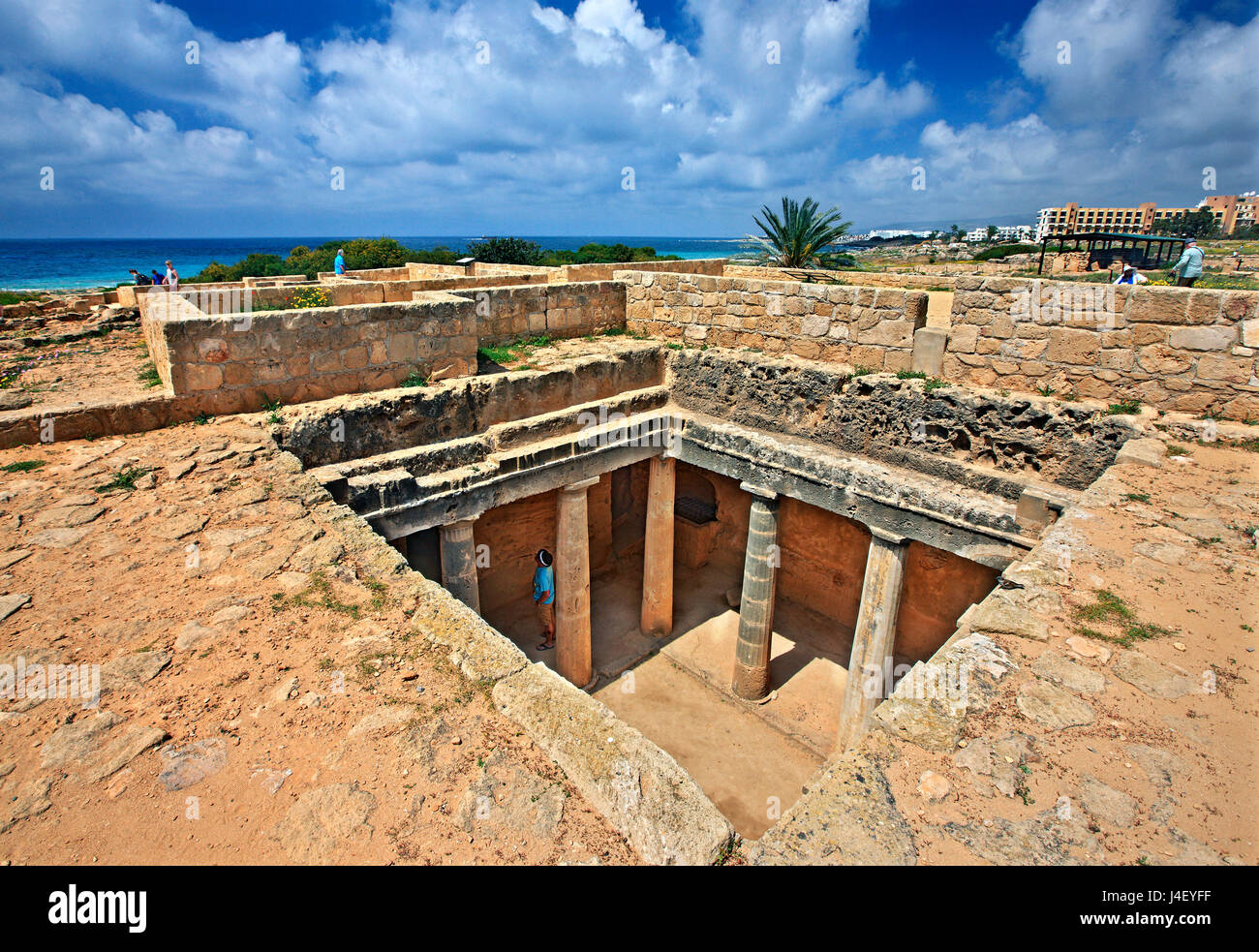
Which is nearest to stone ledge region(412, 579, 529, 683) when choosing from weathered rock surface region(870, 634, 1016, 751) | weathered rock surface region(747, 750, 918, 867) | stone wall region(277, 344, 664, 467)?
weathered rock surface region(747, 750, 918, 867)

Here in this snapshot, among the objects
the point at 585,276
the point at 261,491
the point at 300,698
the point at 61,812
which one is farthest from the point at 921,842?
the point at 585,276

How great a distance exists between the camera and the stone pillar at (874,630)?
25.0 ft

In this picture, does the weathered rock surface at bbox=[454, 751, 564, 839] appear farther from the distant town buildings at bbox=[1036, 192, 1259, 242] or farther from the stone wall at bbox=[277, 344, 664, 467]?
the distant town buildings at bbox=[1036, 192, 1259, 242]

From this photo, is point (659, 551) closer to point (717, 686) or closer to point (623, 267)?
point (717, 686)

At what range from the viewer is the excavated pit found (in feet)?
21.8

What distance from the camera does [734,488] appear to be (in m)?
12.2

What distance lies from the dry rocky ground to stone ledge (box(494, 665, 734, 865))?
77 millimetres

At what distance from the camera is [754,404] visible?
8891 mm

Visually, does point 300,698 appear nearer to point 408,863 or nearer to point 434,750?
point 434,750

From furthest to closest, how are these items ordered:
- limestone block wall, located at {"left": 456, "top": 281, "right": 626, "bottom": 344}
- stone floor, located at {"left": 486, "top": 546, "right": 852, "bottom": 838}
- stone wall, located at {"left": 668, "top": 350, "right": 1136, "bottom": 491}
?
limestone block wall, located at {"left": 456, "top": 281, "right": 626, "bottom": 344} → stone floor, located at {"left": 486, "top": 546, "right": 852, "bottom": 838} → stone wall, located at {"left": 668, "top": 350, "right": 1136, "bottom": 491}

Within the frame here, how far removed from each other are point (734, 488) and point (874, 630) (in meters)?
4.70

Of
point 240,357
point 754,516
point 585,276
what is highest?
point 585,276

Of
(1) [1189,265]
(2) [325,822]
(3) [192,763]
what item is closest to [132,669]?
(3) [192,763]

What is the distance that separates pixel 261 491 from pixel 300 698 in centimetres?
252
